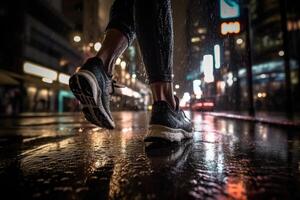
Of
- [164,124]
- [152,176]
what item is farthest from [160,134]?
[152,176]

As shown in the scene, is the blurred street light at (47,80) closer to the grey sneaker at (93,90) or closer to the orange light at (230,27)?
the orange light at (230,27)

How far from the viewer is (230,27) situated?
396 inches

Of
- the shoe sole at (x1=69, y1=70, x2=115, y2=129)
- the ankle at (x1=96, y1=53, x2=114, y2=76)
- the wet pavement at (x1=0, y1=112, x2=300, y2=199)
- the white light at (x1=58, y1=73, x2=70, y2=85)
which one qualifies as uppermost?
the white light at (x1=58, y1=73, x2=70, y2=85)

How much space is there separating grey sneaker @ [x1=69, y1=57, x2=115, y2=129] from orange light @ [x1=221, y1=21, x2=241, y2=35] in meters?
7.74

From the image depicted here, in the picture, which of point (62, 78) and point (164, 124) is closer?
point (164, 124)

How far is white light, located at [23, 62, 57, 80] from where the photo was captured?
26.4m

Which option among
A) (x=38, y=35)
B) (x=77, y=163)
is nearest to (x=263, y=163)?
(x=77, y=163)

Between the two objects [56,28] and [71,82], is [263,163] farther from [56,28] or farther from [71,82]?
Answer: [56,28]

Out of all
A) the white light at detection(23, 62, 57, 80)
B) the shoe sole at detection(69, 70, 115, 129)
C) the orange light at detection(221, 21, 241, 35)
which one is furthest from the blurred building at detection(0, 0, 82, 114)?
the shoe sole at detection(69, 70, 115, 129)

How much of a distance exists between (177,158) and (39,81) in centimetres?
2895

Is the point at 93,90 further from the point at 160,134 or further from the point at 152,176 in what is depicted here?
the point at 152,176

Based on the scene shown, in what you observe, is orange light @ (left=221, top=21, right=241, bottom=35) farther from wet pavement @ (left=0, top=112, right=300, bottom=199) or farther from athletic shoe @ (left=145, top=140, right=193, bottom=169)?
wet pavement @ (left=0, top=112, right=300, bottom=199)

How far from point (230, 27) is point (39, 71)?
21.7 meters

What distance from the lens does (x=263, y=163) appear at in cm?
145
